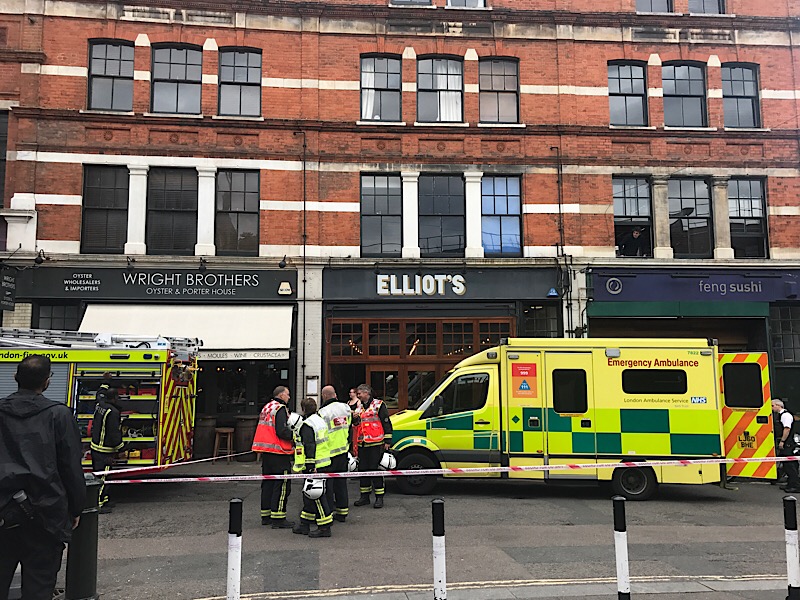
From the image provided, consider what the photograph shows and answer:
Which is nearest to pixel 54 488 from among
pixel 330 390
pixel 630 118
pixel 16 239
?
pixel 330 390

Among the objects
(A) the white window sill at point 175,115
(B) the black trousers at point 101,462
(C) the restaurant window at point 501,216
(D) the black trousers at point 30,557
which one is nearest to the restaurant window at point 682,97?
(C) the restaurant window at point 501,216

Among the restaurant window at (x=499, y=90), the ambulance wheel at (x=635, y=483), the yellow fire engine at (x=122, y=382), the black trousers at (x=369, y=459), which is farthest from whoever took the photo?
the restaurant window at (x=499, y=90)

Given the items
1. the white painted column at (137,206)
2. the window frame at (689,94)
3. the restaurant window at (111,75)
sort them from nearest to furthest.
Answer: the white painted column at (137,206), the restaurant window at (111,75), the window frame at (689,94)

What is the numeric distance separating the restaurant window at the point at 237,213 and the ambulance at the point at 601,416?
7.56m

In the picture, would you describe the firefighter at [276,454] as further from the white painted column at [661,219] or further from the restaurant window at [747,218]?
the restaurant window at [747,218]

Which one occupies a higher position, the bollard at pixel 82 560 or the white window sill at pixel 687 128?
the white window sill at pixel 687 128

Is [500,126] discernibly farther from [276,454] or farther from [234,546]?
[234,546]

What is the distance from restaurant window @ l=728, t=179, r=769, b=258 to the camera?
59.6ft

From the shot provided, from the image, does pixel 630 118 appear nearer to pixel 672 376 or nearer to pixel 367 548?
pixel 672 376

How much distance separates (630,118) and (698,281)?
4861mm

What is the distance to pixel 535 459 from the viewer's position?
1127 cm

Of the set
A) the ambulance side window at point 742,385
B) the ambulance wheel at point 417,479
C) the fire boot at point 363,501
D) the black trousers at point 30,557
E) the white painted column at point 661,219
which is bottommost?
the fire boot at point 363,501

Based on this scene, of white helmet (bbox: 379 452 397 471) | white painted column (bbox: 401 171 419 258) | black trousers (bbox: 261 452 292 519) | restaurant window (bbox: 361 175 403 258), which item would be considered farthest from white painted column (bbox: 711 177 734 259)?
black trousers (bbox: 261 452 292 519)

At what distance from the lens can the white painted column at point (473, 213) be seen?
1736 centimetres
